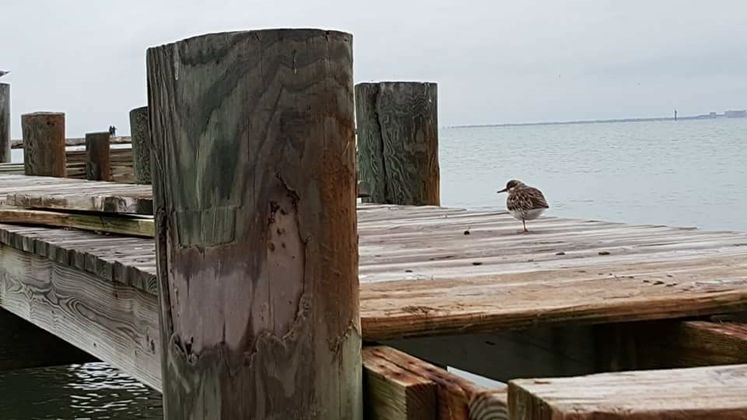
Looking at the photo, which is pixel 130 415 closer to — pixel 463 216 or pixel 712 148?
pixel 463 216

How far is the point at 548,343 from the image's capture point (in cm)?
314

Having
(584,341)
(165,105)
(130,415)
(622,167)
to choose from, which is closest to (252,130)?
(165,105)

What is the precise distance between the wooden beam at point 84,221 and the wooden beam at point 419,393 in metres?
2.05

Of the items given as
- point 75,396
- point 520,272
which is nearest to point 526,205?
point 520,272

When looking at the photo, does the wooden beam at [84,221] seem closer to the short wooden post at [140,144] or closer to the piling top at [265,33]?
the piling top at [265,33]

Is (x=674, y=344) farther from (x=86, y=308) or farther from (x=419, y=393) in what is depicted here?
(x=86, y=308)

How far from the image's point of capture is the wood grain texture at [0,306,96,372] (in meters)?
6.41

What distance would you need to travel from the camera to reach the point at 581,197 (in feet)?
98.7

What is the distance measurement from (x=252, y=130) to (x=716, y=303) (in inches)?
55.1

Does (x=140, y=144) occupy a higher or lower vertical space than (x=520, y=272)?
higher

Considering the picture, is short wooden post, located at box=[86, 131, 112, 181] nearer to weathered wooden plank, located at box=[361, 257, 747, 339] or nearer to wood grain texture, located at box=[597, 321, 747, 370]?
weathered wooden plank, located at box=[361, 257, 747, 339]

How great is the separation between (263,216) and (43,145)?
10.1 meters

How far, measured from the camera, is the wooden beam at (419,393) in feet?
6.61

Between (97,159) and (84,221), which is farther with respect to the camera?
(97,159)
